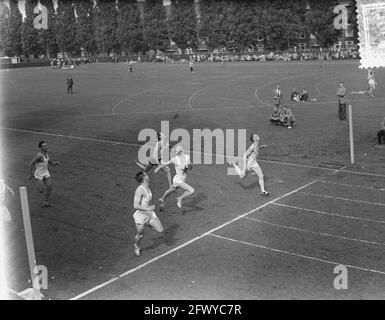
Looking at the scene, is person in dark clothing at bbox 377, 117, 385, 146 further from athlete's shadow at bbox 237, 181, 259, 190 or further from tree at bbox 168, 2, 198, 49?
tree at bbox 168, 2, 198, 49

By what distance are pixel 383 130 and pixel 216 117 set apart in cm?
1037

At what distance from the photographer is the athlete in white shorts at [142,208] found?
10.9m

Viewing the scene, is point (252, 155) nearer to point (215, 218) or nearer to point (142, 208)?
point (215, 218)

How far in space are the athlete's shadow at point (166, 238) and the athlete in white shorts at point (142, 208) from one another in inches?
29.4

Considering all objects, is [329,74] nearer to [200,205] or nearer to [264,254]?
[200,205]

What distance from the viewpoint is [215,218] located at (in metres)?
13.6

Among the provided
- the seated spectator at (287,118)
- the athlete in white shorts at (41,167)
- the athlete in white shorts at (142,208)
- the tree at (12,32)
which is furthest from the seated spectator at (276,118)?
the tree at (12,32)

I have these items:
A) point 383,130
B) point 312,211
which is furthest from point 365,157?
point 312,211

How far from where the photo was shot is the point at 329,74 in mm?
50250

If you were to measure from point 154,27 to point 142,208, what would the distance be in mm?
105622

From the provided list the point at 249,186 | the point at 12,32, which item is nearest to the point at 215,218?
the point at 249,186

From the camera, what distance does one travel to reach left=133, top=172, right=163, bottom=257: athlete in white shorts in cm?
1091

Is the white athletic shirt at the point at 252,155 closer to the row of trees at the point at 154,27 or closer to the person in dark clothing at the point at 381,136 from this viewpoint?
the person in dark clothing at the point at 381,136

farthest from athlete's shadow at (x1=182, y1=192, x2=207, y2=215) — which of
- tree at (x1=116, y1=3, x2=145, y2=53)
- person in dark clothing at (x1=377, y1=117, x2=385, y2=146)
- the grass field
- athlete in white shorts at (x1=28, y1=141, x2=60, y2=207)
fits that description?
tree at (x1=116, y1=3, x2=145, y2=53)
